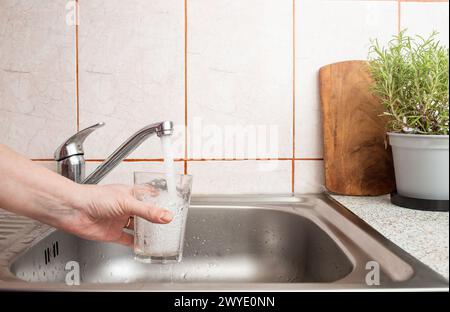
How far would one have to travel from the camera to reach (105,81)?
0.84 meters

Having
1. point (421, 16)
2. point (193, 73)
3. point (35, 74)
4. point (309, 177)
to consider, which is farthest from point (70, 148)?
point (421, 16)

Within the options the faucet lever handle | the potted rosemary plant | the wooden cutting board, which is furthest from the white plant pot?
the faucet lever handle

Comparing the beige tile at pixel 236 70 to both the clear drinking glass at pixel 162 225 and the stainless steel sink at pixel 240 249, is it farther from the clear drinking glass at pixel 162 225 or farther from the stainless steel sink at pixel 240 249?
Result: the clear drinking glass at pixel 162 225

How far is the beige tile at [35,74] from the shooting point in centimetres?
81

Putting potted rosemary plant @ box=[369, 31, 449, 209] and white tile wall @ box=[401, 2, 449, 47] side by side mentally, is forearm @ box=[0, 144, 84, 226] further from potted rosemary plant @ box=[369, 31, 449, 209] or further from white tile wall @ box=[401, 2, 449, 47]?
white tile wall @ box=[401, 2, 449, 47]

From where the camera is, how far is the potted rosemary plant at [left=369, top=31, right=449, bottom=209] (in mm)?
542

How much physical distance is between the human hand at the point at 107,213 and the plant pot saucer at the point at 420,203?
0.30 m

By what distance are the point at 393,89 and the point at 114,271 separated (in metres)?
0.52

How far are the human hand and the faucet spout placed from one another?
0.07 meters

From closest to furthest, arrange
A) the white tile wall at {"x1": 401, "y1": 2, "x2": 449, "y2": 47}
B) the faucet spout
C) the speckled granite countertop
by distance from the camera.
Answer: the speckled granite countertop < the faucet spout < the white tile wall at {"x1": 401, "y1": 2, "x2": 449, "y2": 47}

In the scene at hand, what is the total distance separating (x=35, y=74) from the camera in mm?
822

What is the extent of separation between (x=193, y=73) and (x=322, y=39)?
24 cm
